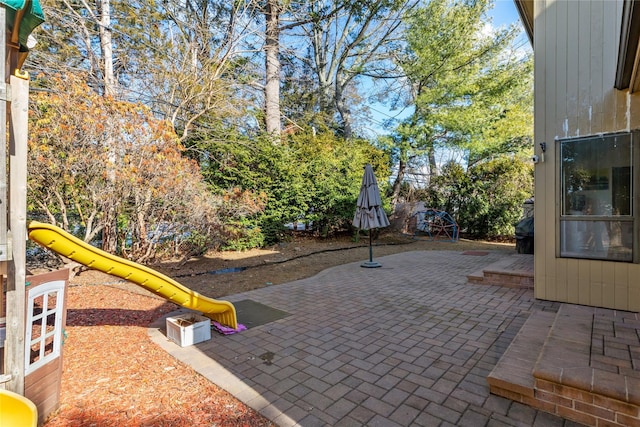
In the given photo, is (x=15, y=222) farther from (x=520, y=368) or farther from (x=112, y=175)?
(x=112, y=175)

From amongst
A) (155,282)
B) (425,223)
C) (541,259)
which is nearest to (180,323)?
(155,282)

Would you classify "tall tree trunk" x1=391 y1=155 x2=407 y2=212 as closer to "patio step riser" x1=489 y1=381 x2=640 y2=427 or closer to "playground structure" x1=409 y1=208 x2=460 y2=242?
"playground structure" x1=409 y1=208 x2=460 y2=242

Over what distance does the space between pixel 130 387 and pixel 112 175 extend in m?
4.32

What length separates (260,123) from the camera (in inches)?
467

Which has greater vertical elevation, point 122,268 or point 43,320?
point 122,268

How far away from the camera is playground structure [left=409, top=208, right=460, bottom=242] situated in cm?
1272

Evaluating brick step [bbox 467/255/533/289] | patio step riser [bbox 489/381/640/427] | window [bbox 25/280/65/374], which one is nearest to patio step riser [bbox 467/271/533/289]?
brick step [bbox 467/255/533/289]

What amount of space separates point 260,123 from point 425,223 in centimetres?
783

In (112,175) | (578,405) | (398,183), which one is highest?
(398,183)

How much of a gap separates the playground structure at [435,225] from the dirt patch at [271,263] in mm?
655

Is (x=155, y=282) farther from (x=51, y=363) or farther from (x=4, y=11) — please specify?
(x=4, y=11)

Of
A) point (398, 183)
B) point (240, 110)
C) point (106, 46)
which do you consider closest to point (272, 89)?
point (240, 110)

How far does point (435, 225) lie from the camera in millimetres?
13250

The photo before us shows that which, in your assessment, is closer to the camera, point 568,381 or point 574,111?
point 568,381
